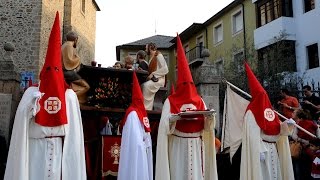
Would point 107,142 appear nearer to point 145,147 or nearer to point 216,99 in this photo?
point 145,147

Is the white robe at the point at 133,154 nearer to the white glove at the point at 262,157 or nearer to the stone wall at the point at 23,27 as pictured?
the white glove at the point at 262,157

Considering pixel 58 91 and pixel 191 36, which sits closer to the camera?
pixel 58 91

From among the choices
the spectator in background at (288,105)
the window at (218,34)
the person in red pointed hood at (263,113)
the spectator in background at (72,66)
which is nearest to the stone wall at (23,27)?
the spectator in background at (72,66)

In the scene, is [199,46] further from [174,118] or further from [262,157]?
[174,118]

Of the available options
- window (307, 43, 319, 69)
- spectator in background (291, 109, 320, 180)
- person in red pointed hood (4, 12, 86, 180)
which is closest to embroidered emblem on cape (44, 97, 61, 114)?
person in red pointed hood (4, 12, 86, 180)

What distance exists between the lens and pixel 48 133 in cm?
538

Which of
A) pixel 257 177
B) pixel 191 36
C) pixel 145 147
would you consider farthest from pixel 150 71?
pixel 191 36

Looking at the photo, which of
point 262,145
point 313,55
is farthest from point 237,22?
point 262,145

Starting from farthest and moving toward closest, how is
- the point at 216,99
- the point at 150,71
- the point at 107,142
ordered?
1. the point at 216,99
2. the point at 150,71
3. the point at 107,142

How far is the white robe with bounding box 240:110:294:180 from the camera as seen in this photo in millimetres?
6922

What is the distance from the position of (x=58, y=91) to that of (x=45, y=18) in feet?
53.0

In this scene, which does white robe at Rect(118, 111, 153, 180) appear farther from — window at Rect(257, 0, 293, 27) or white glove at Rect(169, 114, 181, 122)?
window at Rect(257, 0, 293, 27)

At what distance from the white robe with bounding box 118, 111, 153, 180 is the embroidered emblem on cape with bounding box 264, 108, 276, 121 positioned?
217 cm

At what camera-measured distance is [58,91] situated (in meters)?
5.45
